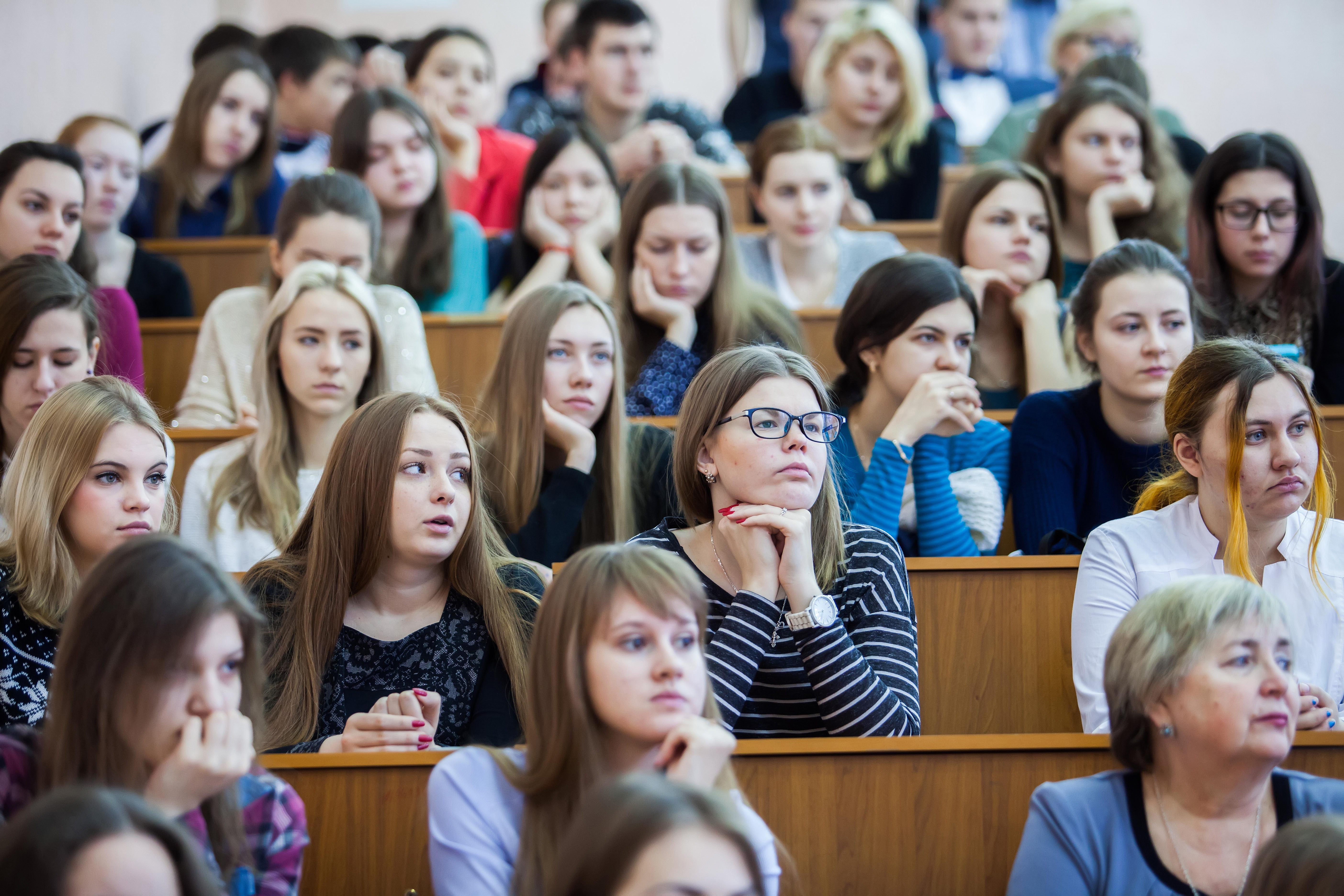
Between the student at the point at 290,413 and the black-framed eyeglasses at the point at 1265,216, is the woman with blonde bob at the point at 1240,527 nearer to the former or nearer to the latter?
the black-framed eyeglasses at the point at 1265,216

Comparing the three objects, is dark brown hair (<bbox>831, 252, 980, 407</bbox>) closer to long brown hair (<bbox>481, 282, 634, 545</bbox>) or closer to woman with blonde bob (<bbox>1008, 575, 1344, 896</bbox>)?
long brown hair (<bbox>481, 282, 634, 545</bbox>)

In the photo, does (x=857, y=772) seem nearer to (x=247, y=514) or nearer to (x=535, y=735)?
(x=535, y=735)

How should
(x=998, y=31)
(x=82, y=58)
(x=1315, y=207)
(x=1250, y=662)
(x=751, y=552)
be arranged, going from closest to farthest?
(x=1250, y=662) < (x=751, y=552) < (x=1315, y=207) < (x=82, y=58) < (x=998, y=31)

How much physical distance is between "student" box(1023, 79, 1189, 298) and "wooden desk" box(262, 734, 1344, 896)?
1851 millimetres

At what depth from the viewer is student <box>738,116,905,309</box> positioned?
3.06 meters

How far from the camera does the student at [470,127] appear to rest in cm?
362

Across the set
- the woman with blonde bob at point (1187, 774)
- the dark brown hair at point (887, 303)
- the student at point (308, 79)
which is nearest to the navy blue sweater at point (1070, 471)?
the dark brown hair at point (887, 303)

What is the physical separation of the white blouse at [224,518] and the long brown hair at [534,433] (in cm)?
29

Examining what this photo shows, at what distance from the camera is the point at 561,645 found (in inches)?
50.4

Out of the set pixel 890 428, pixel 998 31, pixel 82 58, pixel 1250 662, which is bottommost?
pixel 1250 662

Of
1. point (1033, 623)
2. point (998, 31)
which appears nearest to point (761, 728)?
point (1033, 623)

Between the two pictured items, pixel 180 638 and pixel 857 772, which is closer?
pixel 180 638

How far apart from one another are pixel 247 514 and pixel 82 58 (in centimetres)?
243

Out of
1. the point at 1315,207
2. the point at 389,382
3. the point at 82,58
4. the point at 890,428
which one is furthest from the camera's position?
the point at 82,58
